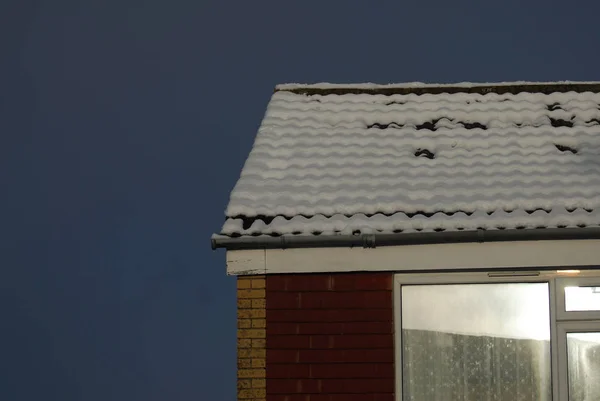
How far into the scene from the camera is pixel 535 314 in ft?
32.0

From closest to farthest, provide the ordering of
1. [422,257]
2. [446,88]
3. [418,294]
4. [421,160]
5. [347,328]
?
[422,257] → [347,328] → [418,294] → [421,160] → [446,88]

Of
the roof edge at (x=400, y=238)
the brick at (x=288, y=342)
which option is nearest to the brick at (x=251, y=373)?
the brick at (x=288, y=342)

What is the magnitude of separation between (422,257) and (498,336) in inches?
38.2

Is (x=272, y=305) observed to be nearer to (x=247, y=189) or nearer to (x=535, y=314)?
(x=247, y=189)

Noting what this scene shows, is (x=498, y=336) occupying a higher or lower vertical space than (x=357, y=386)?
higher

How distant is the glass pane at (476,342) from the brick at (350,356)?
0.68 feet

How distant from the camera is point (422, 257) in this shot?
9.66 m

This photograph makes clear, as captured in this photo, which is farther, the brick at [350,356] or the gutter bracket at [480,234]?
the brick at [350,356]

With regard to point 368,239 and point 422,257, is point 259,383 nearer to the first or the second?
point 368,239

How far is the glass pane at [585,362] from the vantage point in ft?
31.7

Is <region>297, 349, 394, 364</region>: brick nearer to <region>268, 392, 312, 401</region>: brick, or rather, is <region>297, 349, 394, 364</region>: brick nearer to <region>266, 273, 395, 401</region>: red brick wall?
<region>266, 273, 395, 401</region>: red brick wall

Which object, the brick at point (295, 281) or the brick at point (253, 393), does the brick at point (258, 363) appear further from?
the brick at point (295, 281)

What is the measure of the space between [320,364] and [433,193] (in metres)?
1.87

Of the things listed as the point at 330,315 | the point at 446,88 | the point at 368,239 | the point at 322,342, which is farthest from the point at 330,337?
the point at 446,88
